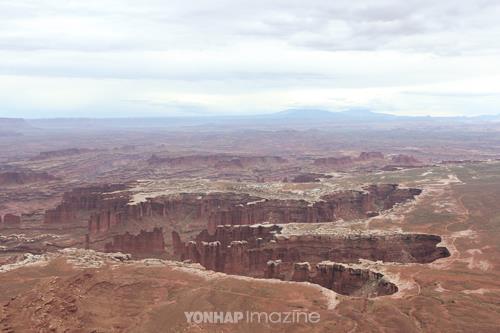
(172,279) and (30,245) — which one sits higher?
(172,279)

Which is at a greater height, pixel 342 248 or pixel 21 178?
pixel 342 248

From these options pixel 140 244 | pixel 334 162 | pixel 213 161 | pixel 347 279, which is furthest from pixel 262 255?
pixel 213 161

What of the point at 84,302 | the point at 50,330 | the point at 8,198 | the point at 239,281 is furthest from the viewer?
the point at 8,198

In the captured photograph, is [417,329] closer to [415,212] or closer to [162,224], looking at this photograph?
[415,212]

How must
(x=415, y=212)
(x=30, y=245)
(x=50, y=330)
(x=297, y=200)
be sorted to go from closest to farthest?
(x=50, y=330)
(x=415, y=212)
(x=30, y=245)
(x=297, y=200)

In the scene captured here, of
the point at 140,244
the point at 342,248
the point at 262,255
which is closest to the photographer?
the point at 342,248

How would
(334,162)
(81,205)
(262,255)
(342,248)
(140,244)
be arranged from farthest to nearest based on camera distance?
(334,162)
(81,205)
(140,244)
(262,255)
(342,248)

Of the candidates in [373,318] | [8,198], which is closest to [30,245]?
[8,198]

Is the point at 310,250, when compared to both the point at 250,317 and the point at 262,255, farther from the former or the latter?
the point at 250,317
